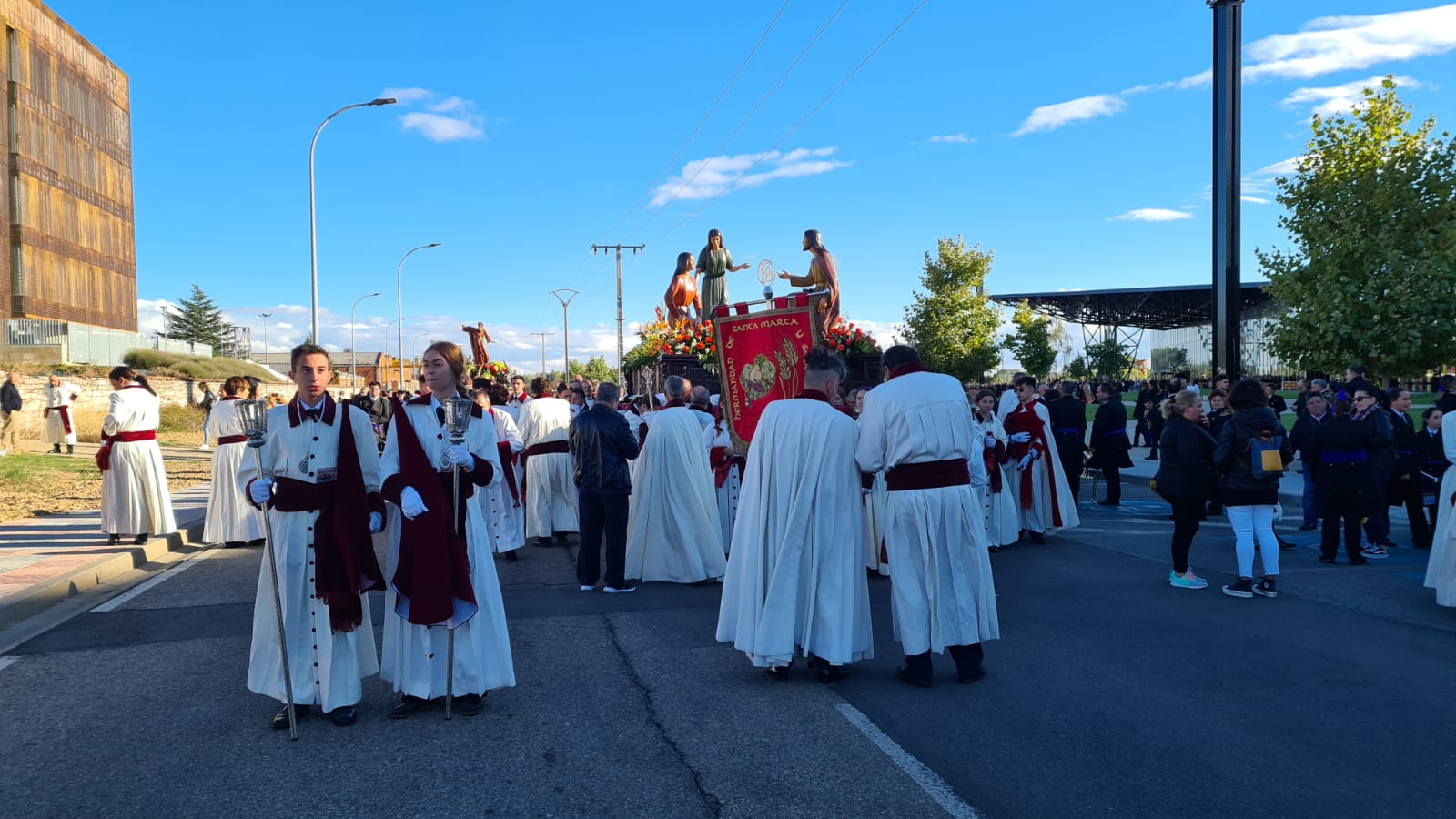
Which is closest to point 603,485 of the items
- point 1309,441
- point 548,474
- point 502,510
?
point 502,510

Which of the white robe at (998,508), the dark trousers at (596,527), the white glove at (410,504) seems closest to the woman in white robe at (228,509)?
the dark trousers at (596,527)

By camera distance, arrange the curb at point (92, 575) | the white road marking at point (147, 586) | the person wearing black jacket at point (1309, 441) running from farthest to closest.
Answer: the person wearing black jacket at point (1309, 441)
the white road marking at point (147, 586)
the curb at point (92, 575)

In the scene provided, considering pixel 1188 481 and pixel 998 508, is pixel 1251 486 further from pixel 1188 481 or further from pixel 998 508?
pixel 998 508

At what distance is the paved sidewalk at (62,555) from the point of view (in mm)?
7863

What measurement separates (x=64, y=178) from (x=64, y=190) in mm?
533

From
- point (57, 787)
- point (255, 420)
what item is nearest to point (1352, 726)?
point (255, 420)

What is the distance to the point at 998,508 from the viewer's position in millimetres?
10219

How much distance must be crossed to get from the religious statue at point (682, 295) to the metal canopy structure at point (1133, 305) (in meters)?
50.2

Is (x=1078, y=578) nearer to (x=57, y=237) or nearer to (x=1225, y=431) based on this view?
(x=1225, y=431)

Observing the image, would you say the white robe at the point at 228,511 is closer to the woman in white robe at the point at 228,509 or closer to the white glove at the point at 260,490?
the woman in white robe at the point at 228,509

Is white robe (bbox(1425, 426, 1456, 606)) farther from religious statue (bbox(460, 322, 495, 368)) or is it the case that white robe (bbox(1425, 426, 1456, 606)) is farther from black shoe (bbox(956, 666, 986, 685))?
religious statue (bbox(460, 322, 495, 368))

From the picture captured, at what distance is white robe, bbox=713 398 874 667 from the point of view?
212 inches

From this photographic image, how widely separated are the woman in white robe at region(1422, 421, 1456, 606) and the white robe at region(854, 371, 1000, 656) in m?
3.95

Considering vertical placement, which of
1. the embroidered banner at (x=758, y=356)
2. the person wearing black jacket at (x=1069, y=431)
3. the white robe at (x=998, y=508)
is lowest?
the white robe at (x=998, y=508)
